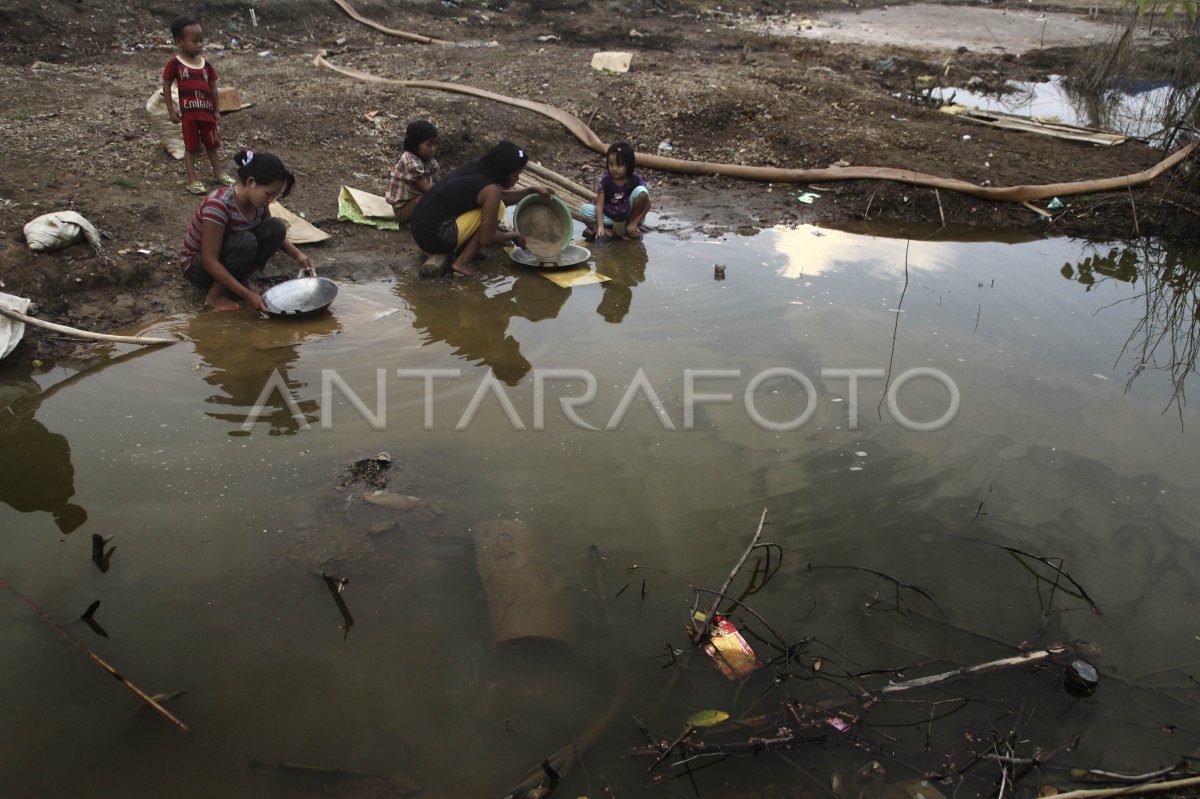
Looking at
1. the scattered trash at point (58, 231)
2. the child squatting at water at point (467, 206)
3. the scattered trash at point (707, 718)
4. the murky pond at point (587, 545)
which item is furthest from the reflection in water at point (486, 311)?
the scattered trash at point (707, 718)

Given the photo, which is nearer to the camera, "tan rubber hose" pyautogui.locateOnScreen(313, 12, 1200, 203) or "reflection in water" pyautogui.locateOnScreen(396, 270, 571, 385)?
"reflection in water" pyautogui.locateOnScreen(396, 270, 571, 385)

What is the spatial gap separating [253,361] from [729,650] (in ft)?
8.96

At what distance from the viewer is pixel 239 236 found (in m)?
4.14

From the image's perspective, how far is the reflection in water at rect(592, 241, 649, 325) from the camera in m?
4.75

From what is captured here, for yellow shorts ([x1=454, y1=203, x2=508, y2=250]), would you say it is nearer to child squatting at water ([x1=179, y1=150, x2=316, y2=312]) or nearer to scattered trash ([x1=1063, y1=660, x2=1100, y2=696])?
child squatting at water ([x1=179, y1=150, x2=316, y2=312])

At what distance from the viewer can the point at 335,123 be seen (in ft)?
21.4

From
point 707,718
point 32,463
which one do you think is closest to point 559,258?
point 32,463

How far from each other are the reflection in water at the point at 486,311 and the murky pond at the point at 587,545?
3 centimetres

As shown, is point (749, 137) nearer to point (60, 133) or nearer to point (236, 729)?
point (60, 133)

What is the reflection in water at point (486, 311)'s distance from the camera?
13.7ft

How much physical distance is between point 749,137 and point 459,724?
6501 mm

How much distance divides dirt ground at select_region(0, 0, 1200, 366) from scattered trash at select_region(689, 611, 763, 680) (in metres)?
3.31

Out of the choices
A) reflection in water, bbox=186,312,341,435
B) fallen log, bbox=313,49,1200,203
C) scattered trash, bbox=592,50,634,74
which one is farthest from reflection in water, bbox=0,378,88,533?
scattered trash, bbox=592,50,634,74

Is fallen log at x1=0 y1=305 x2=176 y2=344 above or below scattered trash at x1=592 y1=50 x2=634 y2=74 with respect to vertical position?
below
